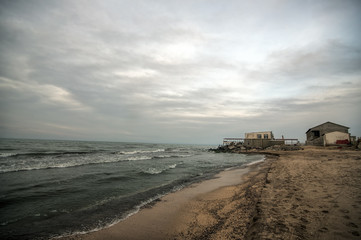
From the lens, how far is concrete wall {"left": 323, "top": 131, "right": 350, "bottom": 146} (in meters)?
35.3

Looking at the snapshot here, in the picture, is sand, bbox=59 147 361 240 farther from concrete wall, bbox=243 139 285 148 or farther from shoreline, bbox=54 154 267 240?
concrete wall, bbox=243 139 285 148

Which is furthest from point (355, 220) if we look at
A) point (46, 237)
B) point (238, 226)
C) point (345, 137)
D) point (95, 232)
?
point (345, 137)

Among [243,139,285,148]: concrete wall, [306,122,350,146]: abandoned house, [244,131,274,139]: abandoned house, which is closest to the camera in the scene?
[306,122,350,146]: abandoned house

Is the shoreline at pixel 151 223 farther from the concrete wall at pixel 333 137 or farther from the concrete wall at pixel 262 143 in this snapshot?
the concrete wall at pixel 262 143

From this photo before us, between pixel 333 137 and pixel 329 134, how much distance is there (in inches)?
36.8

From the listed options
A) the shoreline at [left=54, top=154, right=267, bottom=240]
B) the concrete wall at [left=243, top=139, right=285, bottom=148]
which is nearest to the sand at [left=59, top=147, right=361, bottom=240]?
the shoreline at [left=54, top=154, right=267, bottom=240]

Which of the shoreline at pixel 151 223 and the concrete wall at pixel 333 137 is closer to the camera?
the shoreline at pixel 151 223

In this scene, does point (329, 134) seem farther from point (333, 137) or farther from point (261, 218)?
point (261, 218)

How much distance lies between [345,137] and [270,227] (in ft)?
151

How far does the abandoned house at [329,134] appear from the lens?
35425mm

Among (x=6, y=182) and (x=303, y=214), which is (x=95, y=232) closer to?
(x=303, y=214)

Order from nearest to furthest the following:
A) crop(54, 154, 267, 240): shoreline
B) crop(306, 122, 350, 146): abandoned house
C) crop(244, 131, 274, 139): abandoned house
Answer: crop(54, 154, 267, 240): shoreline → crop(306, 122, 350, 146): abandoned house → crop(244, 131, 274, 139): abandoned house

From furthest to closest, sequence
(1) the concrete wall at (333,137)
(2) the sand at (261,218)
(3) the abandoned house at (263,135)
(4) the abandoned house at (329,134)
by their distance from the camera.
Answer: (3) the abandoned house at (263,135) → (4) the abandoned house at (329,134) → (1) the concrete wall at (333,137) → (2) the sand at (261,218)

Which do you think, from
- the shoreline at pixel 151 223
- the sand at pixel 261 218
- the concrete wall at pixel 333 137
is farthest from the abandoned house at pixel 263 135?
the shoreline at pixel 151 223
